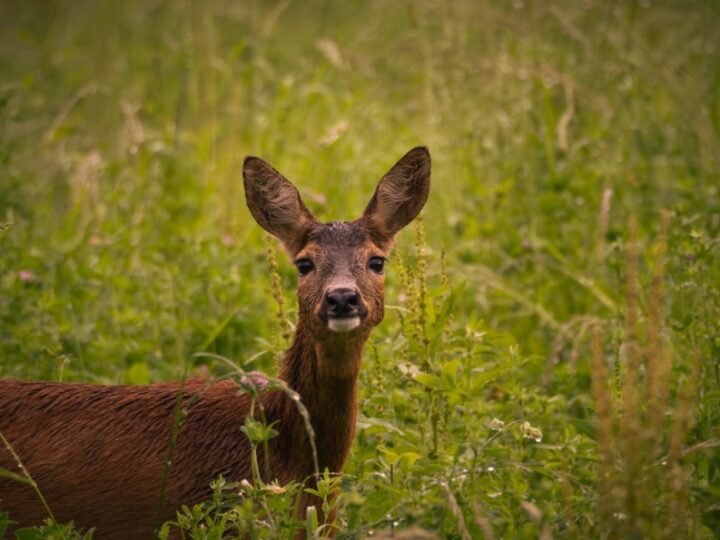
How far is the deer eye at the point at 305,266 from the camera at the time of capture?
4.64 metres

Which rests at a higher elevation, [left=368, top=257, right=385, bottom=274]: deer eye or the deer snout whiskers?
[left=368, top=257, right=385, bottom=274]: deer eye

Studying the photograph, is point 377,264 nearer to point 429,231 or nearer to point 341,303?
point 341,303

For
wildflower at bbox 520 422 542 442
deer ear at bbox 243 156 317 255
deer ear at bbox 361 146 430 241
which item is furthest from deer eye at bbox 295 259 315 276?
wildflower at bbox 520 422 542 442

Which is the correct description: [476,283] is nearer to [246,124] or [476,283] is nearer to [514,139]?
[514,139]

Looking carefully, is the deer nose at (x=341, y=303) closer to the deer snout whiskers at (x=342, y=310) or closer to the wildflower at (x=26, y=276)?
the deer snout whiskers at (x=342, y=310)

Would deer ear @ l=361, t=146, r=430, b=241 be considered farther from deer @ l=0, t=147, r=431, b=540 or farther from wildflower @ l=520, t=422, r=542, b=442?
wildflower @ l=520, t=422, r=542, b=442

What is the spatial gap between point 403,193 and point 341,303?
3.46 feet

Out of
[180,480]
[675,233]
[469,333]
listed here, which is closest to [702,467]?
[469,333]

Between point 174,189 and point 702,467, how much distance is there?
177 inches

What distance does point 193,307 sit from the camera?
5.97 meters

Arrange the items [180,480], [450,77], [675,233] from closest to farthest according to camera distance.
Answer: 1. [180,480]
2. [675,233]
3. [450,77]

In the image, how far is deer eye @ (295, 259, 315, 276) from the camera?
464 centimetres

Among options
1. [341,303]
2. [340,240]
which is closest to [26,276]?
[340,240]

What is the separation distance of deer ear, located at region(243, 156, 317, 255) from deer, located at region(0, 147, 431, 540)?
0.88 ft
